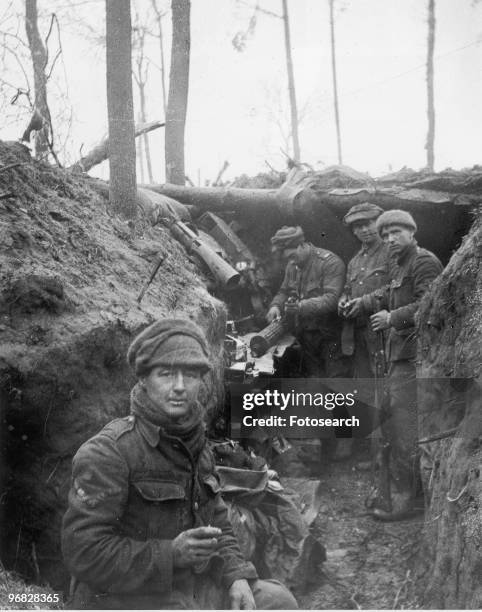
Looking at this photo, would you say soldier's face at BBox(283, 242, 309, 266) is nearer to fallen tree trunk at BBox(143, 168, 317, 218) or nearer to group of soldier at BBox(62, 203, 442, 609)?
fallen tree trunk at BBox(143, 168, 317, 218)

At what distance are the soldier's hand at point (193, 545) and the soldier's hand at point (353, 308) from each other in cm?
381

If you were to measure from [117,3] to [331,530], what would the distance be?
488cm

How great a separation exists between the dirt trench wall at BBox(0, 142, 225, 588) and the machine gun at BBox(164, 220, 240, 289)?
2.16 meters

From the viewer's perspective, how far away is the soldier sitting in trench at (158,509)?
94.4 inches

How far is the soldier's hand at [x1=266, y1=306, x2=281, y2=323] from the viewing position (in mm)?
6785

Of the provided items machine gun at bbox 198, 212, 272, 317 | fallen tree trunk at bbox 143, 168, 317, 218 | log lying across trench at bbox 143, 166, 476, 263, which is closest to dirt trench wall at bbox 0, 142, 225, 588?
machine gun at bbox 198, 212, 272, 317

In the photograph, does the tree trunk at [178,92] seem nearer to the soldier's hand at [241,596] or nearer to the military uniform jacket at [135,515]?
the military uniform jacket at [135,515]

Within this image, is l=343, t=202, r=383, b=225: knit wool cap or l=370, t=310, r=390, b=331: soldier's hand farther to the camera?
l=343, t=202, r=383, b=225: knit wool cap

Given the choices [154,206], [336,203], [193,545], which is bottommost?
[193,545]

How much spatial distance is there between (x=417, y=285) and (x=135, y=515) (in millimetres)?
3541

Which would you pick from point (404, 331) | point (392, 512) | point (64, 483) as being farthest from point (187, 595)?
point (404, 331)

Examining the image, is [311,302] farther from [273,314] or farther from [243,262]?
[243,262]

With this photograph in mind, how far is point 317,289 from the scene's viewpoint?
6.83 meters

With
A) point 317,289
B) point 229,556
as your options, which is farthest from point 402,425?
point 229,556
